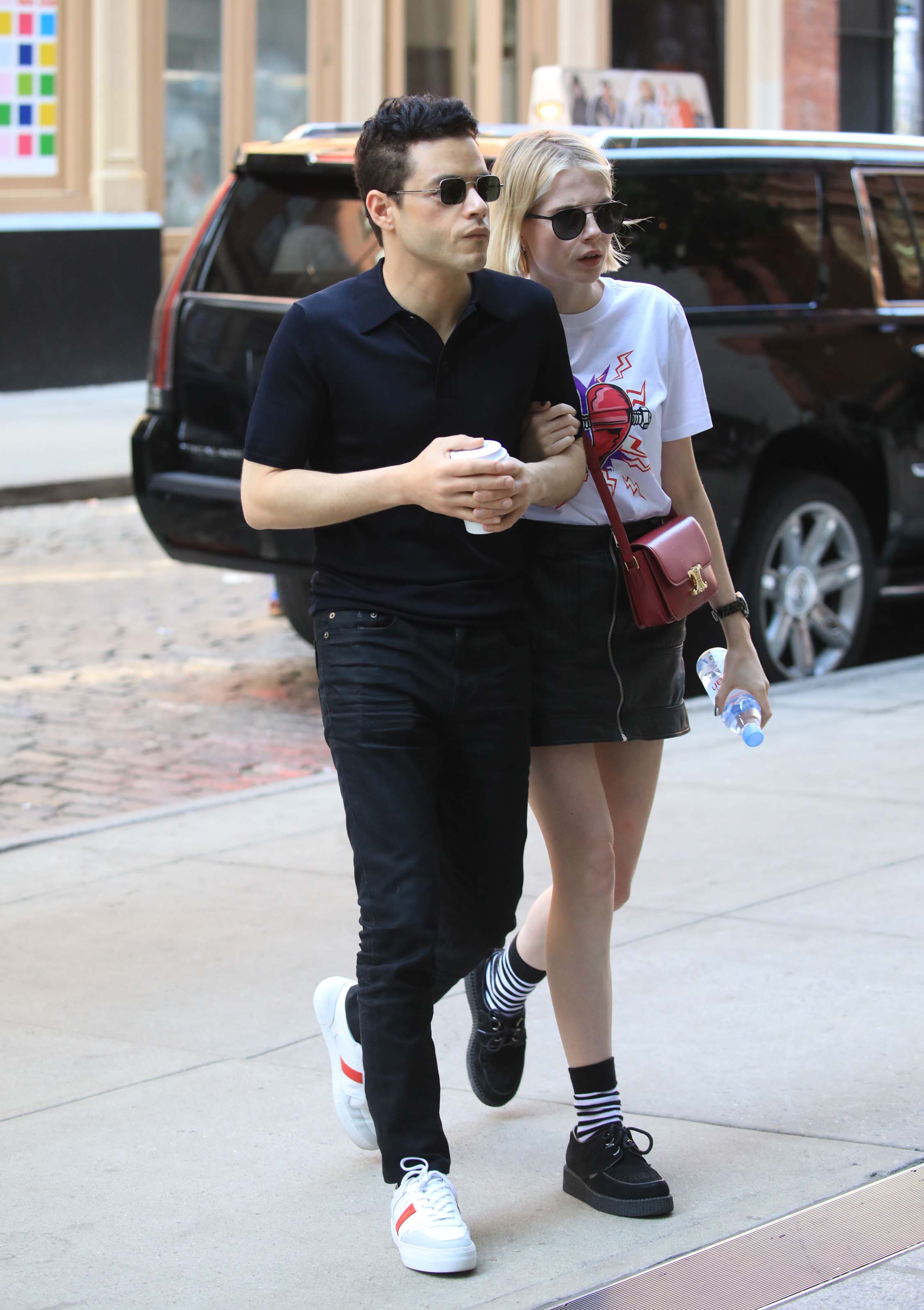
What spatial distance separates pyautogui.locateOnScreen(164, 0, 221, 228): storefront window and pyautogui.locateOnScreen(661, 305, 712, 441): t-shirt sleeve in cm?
1630

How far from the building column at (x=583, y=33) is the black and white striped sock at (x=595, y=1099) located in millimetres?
19470

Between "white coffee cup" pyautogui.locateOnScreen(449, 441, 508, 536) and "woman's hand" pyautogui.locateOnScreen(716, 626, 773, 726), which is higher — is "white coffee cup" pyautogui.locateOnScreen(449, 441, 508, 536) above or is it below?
above

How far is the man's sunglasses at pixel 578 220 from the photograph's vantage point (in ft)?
11.8

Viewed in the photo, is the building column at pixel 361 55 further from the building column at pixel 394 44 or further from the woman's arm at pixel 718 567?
the woman's arm at pixel 718 567

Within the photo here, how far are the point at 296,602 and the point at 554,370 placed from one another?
506 centimetres

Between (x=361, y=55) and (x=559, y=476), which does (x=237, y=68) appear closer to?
(x=361, y=55)

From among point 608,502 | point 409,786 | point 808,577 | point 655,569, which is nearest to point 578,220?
point 608,502

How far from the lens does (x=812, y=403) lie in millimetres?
7828

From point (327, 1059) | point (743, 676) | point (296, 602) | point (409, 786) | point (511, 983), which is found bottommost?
point (327, 1059)

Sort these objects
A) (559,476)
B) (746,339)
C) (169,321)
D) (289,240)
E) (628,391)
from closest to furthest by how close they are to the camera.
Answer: (559,476), (628,391), (746,339), (289,240), (169,321)

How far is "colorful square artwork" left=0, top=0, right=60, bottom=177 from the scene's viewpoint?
18250mm

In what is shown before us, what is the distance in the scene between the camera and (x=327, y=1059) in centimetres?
436

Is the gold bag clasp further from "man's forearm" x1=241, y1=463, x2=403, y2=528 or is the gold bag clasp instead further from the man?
"man's forearm" x1=241, y1=463, x2=403, y2=528

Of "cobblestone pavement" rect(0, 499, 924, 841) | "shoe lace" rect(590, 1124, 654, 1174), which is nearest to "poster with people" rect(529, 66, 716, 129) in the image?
"cobblestone pavement" rect(0, 499, 924, 841)
